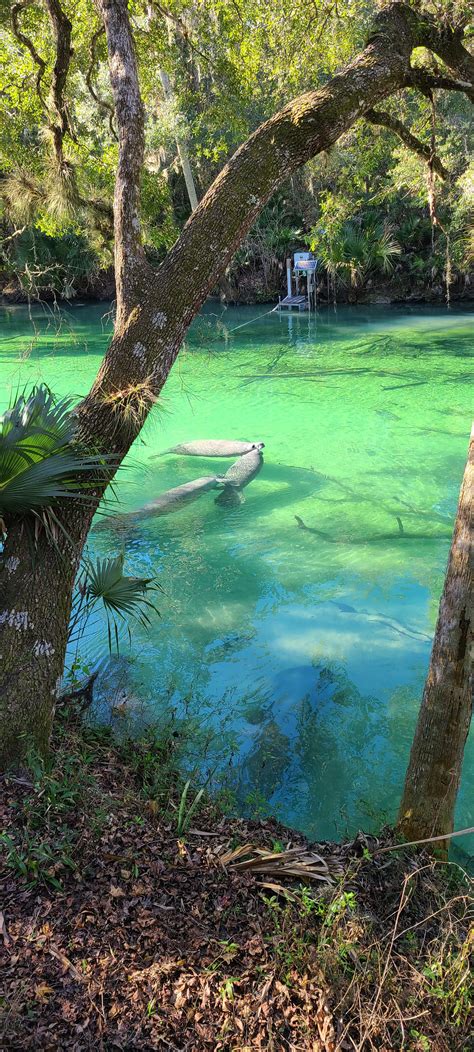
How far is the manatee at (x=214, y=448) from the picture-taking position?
1114 centimetres

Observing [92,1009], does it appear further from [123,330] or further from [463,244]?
[463,244]

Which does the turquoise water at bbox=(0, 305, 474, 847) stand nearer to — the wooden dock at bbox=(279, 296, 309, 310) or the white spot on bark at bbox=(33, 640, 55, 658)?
the white spot on bark at bbox=(33, 640, 55, 658)

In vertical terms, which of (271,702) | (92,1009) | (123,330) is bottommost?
(271,702)

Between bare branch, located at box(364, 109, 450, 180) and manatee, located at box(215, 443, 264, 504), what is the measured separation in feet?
15.9

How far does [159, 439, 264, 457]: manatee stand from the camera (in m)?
11.1

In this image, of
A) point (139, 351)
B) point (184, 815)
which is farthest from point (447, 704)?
point (139, 351)

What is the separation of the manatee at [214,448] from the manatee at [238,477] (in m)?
0.41

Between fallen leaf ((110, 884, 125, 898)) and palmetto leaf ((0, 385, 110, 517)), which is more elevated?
palmetto leaf ((0, 385, 110, 517))

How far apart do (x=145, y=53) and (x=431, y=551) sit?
299 inches

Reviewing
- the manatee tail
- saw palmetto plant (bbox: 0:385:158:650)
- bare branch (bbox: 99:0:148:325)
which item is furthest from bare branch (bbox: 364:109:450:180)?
the manatee tail

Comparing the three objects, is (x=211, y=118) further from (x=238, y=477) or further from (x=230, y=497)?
(x=230, y=497)

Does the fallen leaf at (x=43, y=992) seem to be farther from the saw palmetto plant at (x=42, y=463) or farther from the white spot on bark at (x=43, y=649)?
the saw palmetto plant at (x=42, y=463)

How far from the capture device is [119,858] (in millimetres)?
2965

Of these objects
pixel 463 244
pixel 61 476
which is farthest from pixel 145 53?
pixel 463 244
